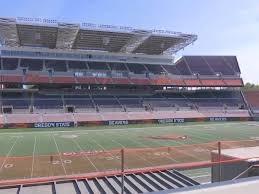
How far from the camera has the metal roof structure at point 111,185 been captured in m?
8.95

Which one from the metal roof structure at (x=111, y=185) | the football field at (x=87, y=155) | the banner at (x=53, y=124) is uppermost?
the banner at (x=53, y=124)

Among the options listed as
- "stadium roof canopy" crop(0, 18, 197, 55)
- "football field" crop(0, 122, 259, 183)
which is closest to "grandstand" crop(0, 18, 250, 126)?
"stadium roof canopy" crop(0, 18, 197, 55)

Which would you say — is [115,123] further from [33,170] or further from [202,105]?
[33,170]

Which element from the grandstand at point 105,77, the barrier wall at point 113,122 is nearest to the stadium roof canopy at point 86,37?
the grandstand at point 105,77

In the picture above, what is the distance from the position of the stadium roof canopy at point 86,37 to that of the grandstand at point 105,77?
0.13 meters

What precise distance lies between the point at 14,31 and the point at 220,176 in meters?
45.4

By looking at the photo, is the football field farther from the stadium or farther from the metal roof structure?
the stadium

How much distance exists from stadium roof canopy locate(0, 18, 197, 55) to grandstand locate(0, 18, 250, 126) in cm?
13

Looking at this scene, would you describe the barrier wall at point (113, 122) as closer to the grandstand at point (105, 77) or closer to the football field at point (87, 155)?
the grandstand at point (105, 77)

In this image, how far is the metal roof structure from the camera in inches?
352

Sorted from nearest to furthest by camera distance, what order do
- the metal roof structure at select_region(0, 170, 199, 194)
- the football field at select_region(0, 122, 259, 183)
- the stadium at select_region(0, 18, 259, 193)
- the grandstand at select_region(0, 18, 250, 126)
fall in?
1. the metal roof structure at select_region(0, 170, 199, 194)
2. the football field at select_region(0, 122, 259, 183)
3. the stadium at select_region(0, 18, 259, 193)
4. the grandstand at select_region(0, 18, 250, 126)

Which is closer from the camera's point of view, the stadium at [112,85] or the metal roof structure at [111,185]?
the metal roof structure at [111,185]

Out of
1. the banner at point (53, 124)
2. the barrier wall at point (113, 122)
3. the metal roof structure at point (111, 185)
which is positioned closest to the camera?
the metal roof structure at point (111, 185)

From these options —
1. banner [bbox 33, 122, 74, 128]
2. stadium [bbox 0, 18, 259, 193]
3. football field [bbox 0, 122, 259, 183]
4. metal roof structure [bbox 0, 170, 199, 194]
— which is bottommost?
football field [bbox 0, 122, 259, 183]
